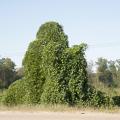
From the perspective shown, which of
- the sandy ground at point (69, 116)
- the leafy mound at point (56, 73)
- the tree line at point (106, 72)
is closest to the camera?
the sandy ground at point (69, 116)

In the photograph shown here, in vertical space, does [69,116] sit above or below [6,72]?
below

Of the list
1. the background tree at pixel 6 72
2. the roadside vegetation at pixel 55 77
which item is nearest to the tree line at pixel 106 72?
the background tree at pixel 6 72

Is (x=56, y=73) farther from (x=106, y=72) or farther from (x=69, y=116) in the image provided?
(x=106, y=72)

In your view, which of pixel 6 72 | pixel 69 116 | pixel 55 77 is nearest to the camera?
pixel 69 116

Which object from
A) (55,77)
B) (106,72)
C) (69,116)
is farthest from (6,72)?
(69,116)

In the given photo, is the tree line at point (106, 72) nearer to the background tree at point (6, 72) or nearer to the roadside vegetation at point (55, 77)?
the background tree at point (6, 72)

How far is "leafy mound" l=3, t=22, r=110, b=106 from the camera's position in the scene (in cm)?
2127

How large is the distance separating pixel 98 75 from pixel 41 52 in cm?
3764

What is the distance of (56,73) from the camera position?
21.5 m

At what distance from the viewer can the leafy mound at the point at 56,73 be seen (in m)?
21.3

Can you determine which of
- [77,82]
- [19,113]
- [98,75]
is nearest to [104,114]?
[19,113]

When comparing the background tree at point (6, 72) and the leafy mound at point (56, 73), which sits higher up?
the background tree at point (6, 72)

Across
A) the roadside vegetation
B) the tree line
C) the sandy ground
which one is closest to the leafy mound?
the roadside vegetation

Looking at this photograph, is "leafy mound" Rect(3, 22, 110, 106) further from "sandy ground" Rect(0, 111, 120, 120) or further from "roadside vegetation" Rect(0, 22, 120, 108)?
"sandy ground" Rect(0, 111, 120, 120)
